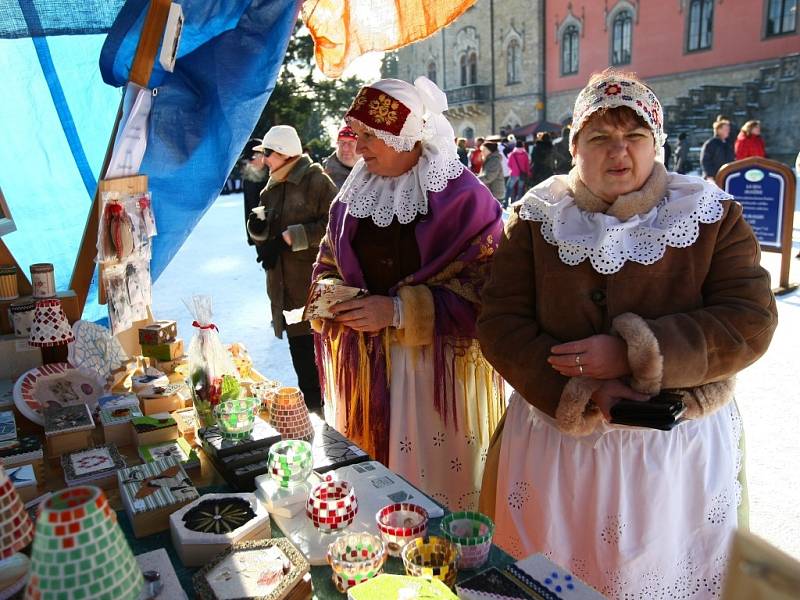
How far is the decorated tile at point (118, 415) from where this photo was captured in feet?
6.07

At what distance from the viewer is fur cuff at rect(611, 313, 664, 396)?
60.2 inches

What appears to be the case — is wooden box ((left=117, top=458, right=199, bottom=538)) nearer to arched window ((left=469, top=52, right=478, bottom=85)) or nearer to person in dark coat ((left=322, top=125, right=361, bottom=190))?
person in dark coat ((left=322, top=125, right=361, bottom=190))

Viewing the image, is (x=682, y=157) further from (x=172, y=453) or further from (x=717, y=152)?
(x=172, y=453)

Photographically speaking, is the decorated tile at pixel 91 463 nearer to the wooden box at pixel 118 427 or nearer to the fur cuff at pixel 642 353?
the wooden box at pixel 118 427

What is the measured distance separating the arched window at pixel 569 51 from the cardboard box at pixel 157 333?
28.6 metres

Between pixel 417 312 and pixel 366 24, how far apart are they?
133cm

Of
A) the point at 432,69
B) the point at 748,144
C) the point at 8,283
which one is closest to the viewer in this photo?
the point at 8,283

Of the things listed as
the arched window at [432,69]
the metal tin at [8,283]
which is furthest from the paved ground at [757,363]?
the arched window at [432,69]

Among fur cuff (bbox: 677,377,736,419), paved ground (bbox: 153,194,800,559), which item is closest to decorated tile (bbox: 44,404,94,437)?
fur cuff (bbox: 677,377,736,419)

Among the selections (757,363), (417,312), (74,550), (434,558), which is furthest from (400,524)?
(757,363)

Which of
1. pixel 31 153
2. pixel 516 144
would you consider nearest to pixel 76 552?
pixel 31 153

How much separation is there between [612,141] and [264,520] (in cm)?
121

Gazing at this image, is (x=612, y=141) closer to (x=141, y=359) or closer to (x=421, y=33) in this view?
(x=421, y=33)

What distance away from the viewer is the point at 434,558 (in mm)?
1168
